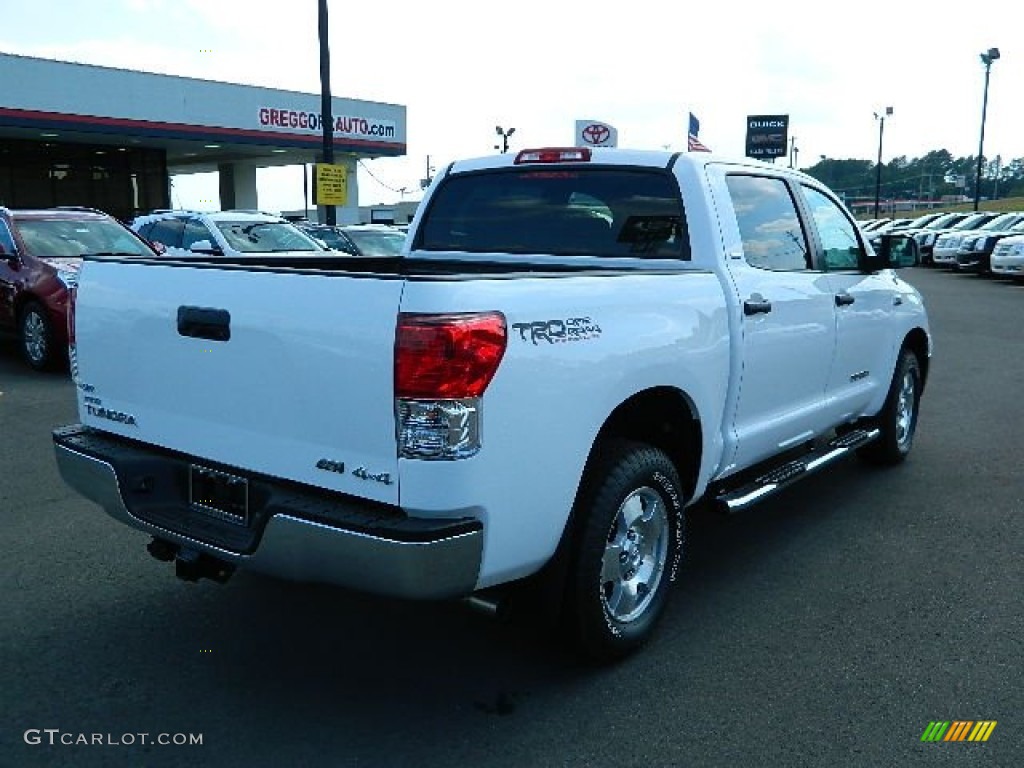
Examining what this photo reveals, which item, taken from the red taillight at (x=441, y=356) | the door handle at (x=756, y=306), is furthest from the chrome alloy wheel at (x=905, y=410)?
the red taillight at (x=441, y=356)

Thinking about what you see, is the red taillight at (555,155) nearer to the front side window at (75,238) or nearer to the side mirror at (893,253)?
the side mirror at (893,253)

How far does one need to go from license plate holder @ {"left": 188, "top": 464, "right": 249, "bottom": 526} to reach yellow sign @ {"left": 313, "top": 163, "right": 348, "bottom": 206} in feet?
46.6

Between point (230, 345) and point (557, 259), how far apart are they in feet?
6.04

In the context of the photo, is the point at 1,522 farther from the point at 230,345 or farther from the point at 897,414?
the point at 897,414

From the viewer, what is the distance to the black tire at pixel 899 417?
245 inches

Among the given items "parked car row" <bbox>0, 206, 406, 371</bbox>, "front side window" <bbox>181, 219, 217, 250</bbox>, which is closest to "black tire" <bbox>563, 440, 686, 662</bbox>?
"parked car row" <bbox>0, 206, 406, 371</bbox>

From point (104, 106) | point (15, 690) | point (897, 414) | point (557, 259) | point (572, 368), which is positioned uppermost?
point (104, 106)

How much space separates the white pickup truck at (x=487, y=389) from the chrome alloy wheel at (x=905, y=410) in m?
1.78

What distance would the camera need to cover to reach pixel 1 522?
16.4 feet

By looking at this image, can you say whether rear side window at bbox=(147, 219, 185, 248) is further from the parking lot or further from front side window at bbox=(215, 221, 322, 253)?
the parking lot

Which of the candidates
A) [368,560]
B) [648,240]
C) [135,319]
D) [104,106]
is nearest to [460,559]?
[368,560]

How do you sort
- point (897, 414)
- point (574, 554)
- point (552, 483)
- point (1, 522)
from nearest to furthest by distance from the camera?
1. point (552, 483)
2. point (574, 554)
3. point (1, 522)
4. point (897, 414)

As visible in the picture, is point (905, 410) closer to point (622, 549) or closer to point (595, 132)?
point (622, 549)

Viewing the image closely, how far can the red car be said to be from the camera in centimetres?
977
